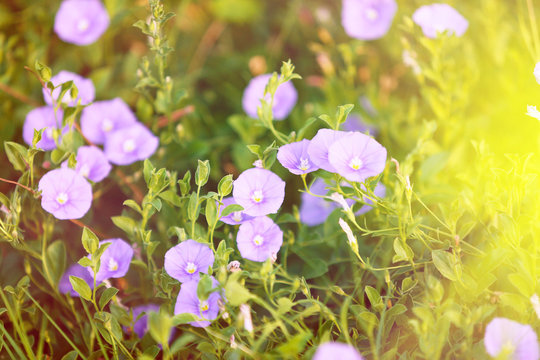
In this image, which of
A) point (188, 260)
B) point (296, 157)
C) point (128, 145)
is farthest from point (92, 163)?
point (296, 157)

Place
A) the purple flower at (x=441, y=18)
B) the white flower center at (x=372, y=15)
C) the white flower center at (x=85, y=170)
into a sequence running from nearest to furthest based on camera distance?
1. the white flower center at (x=85, y=170)
2. the purple flower at (x=441, y=18)
3. the white flower center at (x=372, y=15)

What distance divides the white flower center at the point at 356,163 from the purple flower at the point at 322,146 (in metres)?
0.05

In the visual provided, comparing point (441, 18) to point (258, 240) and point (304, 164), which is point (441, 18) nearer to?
point (304, 164)

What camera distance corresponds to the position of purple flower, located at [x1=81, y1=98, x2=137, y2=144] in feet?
5.50

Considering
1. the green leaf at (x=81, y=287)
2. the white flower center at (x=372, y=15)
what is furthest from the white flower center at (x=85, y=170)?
the white flower center at (x=372, y=15)

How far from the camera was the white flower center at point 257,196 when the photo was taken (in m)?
1.22

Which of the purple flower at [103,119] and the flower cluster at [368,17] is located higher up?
the flower cluster at [368,17]

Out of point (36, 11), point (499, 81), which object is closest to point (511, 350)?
point (499, 81)

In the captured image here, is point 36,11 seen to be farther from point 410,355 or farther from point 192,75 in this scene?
point 410,355

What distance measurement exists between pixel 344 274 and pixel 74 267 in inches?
30.3

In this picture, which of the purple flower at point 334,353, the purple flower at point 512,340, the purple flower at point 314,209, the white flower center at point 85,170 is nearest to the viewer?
the purple flower at point 334,353

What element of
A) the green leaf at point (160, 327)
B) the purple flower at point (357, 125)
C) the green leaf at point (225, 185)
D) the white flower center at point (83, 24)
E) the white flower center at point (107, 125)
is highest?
the white flower center at point (83, 24)

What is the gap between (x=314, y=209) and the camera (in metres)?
1.59

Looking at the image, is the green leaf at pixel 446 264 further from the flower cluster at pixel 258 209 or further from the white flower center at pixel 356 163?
the flower cluster at pixel 258 209
